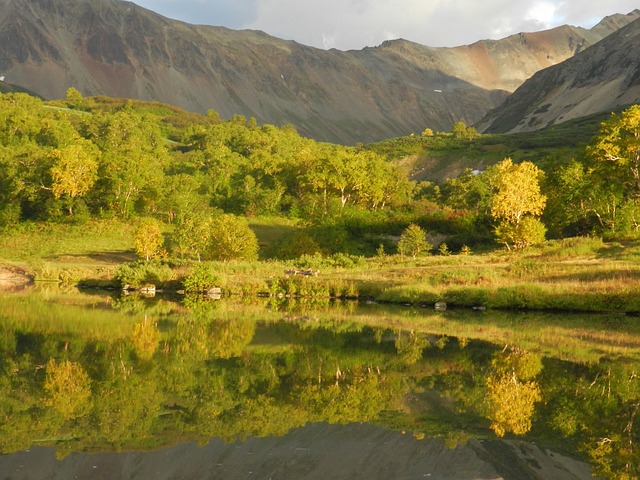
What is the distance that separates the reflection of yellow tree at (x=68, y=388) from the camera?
15.1m

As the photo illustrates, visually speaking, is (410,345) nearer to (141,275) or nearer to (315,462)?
(315,462)

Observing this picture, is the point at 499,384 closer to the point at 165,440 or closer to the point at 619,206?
the point at 165,440

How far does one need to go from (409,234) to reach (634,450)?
181 feet

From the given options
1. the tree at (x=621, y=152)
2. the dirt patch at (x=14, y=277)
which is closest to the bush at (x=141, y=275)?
the dirt patch at (x=14, y=277)

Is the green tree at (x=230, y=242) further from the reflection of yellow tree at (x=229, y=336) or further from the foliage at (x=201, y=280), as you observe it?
the reflection of yellow tree at (x=229, y=336)

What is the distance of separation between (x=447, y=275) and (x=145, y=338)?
24.4 m

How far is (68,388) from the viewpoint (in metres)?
17.0

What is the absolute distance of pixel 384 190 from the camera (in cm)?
9725

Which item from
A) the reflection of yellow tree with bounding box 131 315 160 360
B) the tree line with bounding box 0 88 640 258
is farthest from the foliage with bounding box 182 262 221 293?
the reflection of yellow tree with bounding box 131 315 160 360

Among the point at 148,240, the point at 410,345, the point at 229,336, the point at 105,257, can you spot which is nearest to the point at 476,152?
the point at 105,257

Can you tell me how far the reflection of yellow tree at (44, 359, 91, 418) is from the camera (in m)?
15.1

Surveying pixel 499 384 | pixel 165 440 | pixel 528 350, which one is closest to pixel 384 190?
pixel 528 350

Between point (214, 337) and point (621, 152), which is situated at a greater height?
point (621, 152)

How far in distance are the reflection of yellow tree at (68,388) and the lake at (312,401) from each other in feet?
Result: 0.15
